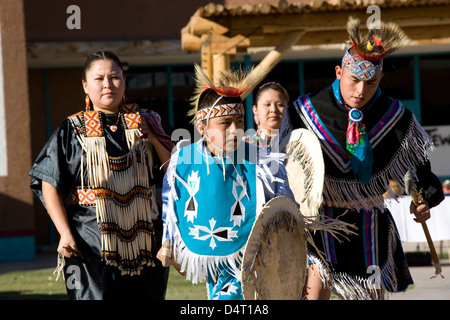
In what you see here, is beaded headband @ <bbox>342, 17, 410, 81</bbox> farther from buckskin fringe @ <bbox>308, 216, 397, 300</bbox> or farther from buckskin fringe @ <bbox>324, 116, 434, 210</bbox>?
buckskin fringe @ <bbox>308, 216, 397, 300</bbox>

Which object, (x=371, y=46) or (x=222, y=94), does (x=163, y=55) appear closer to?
(x=371, y=46)

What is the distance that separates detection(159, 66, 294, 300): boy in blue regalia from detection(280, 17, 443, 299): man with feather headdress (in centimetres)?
60

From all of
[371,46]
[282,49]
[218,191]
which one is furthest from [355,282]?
[282,49]

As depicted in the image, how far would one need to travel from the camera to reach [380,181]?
446cm

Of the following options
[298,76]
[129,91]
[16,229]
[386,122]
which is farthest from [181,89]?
[386,122]

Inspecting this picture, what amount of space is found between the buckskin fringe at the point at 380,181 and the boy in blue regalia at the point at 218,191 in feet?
1.90

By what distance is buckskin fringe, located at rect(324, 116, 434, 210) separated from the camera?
14.4ft

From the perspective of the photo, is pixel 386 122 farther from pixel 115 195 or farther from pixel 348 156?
pixel 115 195

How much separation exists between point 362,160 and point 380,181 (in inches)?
8.6

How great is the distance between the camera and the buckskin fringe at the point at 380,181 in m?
4.39

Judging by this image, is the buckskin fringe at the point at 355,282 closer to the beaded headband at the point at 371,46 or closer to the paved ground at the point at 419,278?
the beaded headband at the point at 371,46

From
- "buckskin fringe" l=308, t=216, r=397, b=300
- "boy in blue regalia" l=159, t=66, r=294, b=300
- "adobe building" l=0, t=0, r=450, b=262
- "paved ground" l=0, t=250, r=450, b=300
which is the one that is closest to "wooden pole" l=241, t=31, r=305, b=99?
"adobe building" l=0, t=0, r=450, b=262

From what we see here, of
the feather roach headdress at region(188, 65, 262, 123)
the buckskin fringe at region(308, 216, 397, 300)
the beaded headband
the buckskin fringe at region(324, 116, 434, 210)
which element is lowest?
the buckskin fringe at region(308, 216, 397, 300)

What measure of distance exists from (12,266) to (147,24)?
14.4ft
